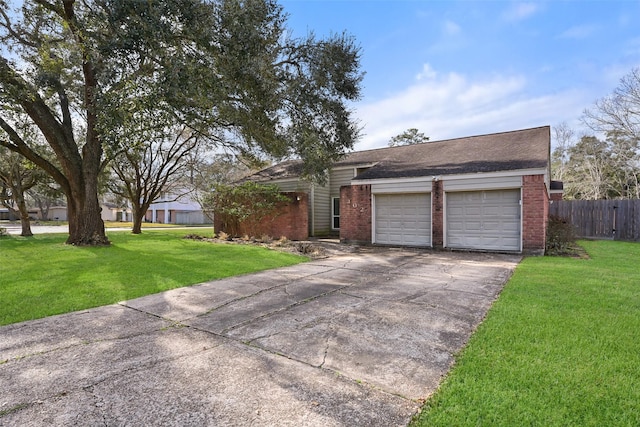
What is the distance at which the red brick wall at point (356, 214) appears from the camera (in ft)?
42.7

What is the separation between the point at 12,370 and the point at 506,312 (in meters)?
5.08

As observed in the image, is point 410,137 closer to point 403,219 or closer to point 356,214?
point 356,214

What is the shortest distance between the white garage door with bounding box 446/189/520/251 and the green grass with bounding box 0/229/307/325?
219 inches

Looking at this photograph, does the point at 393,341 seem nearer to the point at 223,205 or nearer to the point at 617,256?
the point at 617,256

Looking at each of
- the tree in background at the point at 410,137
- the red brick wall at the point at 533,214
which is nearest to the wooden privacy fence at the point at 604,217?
the red brick wall at the point at 533,214

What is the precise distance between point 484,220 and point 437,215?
4.78ft

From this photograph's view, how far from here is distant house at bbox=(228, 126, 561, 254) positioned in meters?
10.1

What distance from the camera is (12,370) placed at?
2.80 metres

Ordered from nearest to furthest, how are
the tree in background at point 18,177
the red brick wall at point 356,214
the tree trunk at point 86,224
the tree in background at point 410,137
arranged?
the tree trunk at point 86,224, the red brick wall at point 356,214, the tree in background at point 18,177, the tree in background at point 410,137

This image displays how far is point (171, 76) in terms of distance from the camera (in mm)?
7207

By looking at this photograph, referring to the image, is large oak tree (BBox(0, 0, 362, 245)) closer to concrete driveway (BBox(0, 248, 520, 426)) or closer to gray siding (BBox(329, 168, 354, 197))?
gray siding (BBox(329, 168, 354, 197))

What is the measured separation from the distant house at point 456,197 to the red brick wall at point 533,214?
0.08 ft

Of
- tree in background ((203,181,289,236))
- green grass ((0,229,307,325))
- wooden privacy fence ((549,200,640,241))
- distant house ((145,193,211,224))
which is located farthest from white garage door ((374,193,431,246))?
distant house ((145,193,211,224))

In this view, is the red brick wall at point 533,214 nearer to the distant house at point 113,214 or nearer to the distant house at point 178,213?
the distant house at point 178,213
